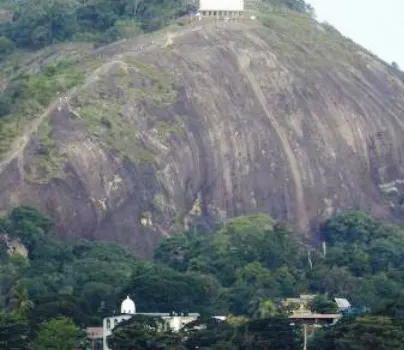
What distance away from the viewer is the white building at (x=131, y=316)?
14500 cm

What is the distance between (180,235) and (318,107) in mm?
16988

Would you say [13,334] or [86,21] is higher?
[86,21]

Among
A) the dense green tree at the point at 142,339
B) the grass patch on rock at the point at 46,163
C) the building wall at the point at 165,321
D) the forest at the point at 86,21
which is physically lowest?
the dense green tree at the point at 142,339

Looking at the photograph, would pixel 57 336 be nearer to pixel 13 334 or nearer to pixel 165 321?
pixel 13 334

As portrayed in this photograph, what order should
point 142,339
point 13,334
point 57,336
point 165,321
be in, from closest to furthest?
point 13,334, point 57,336, point 142,339, point 165,321

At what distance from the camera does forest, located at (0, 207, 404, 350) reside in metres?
140

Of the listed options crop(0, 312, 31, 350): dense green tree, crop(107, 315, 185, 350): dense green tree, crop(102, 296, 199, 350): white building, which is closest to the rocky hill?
crop(102, 296, 199, 350): white building

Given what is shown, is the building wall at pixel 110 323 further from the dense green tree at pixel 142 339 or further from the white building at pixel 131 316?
the dense green tree at pixel 142 339

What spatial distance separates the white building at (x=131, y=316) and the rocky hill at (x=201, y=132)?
60.6 ft

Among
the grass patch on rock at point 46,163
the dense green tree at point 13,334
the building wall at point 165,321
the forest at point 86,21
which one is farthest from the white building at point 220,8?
the dense green tree at point 13,334

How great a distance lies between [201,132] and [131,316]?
3135 cm

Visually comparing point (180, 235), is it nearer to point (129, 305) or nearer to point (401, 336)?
point (129, 305)

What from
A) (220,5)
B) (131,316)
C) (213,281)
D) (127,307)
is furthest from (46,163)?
(131,316)

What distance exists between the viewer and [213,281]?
512ft
